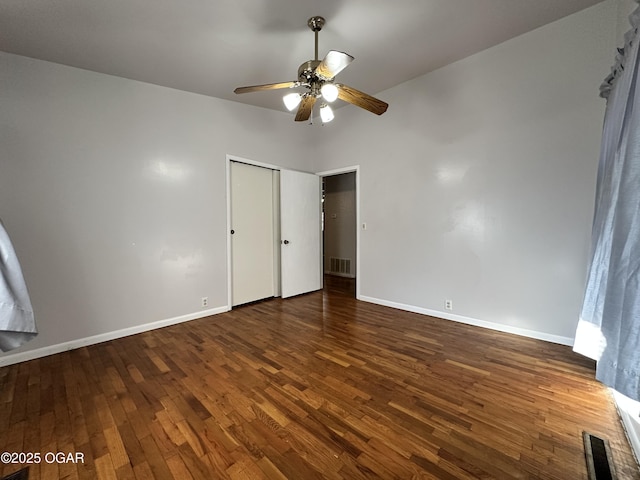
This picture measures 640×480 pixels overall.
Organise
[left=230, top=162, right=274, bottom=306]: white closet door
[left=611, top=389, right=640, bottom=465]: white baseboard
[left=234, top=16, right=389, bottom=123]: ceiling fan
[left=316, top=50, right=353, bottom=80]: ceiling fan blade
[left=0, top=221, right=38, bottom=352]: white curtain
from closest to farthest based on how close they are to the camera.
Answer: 1. [left=0, top=221, right=38, bottom=352]: white curtain
2. [left=611, top=389, right=640, bottom=465]: white baseboard
3. [left=316, top=50, right=353, bottom=80]: ceiling fan blade
4. [left=234, top=16, right=389, bottom=123]: ceiling fan
5. [left=230, top=162, right=274, bottom=306]: white closet door

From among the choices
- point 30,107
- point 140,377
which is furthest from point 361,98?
point 30,107

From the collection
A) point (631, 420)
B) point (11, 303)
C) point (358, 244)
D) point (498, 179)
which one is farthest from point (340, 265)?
point (11, 303)

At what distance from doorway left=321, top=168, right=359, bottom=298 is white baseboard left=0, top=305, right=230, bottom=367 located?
2.91 meters

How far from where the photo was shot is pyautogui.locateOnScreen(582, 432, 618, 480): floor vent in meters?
1.21

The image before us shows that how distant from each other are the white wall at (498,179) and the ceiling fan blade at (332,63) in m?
1.46

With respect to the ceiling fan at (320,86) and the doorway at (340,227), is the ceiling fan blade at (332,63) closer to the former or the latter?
the ceiling fan at (320,86)

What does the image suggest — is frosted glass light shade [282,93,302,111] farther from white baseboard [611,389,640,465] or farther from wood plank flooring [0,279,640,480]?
white baseboard [611,389,640,465]

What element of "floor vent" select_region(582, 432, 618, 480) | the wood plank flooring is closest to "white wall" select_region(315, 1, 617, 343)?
the wood plank flooring

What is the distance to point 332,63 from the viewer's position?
1.82 m

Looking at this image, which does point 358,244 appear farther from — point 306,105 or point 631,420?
point 631,420

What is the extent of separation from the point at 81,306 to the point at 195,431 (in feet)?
7.10

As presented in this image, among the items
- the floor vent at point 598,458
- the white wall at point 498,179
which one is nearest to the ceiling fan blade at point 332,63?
the white wall at point 498,179

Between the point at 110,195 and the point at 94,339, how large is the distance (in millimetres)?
1561

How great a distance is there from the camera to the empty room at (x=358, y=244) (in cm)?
135
